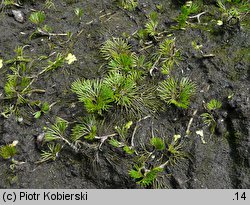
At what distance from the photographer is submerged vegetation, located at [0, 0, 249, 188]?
2.52 metres

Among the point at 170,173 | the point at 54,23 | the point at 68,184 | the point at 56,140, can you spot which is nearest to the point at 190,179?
the point at 170,173

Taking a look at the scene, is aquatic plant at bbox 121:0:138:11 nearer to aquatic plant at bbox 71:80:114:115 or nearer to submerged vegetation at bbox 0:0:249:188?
submerged vegetation at bbox 0:0:249:188

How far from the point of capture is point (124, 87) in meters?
2.66

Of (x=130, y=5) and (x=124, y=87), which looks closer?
(x=124, y=87)

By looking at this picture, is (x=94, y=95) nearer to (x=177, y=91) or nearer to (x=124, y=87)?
(x=124, y=87)

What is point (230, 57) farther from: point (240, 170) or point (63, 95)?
point (63, 95)

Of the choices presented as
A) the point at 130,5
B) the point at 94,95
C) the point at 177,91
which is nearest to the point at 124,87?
the point at 94,95

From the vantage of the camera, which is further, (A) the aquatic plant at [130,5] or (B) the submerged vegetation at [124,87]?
(A) the aquatic plant at [130,5]

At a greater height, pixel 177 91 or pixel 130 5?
pixel 130 5

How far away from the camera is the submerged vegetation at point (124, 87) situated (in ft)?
8.28

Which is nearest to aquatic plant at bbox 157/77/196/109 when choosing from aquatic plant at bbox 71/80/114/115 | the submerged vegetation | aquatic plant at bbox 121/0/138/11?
the submerged vegetation

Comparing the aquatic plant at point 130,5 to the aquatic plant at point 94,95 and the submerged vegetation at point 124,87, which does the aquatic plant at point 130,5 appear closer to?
the submerged vegetation at point 124,87

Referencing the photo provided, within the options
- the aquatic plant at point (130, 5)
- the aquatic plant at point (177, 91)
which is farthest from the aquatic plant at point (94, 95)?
the aquatic plant at point (130, 5)

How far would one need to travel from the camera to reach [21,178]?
2494 millimetres
